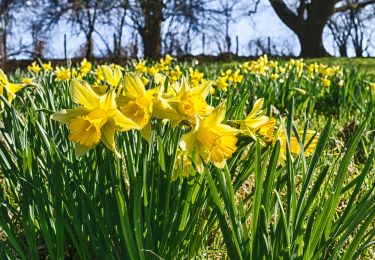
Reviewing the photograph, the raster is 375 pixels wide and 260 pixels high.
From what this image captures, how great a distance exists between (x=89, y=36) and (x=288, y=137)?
53.3ft

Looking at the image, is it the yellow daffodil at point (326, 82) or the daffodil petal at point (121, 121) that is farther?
the yellow daffodil at point (326, 82)

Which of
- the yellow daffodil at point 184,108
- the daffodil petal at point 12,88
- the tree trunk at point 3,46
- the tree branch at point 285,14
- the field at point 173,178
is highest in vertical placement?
the tree branch at point 285,14

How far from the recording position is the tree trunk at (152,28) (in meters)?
A: 17.4

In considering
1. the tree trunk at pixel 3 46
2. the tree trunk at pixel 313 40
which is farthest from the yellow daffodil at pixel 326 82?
the tree trunk at pixel 313 40

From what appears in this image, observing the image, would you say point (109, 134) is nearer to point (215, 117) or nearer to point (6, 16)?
point (215, 117)

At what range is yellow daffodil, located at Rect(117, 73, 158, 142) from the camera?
3.34ft

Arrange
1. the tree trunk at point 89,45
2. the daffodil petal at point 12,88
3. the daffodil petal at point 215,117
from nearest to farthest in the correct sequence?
the daffodil petal at point 215,117 → the daffodil petal at point 12,88 → the tree trunk at point 89,45

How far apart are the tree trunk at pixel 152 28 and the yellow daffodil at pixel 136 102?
54.0ft

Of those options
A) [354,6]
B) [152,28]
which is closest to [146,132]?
[152,28]

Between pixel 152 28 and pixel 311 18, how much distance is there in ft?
20.4

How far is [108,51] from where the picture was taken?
17.5 metres

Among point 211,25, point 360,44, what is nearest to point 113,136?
point 211,25

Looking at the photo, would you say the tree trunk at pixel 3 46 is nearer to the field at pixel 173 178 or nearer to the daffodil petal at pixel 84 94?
the field at pixel 173 178

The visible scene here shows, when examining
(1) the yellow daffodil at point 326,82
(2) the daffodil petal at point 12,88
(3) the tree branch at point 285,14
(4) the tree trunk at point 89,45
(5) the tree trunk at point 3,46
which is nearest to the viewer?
(2) the daffodil petal at point 12,88
